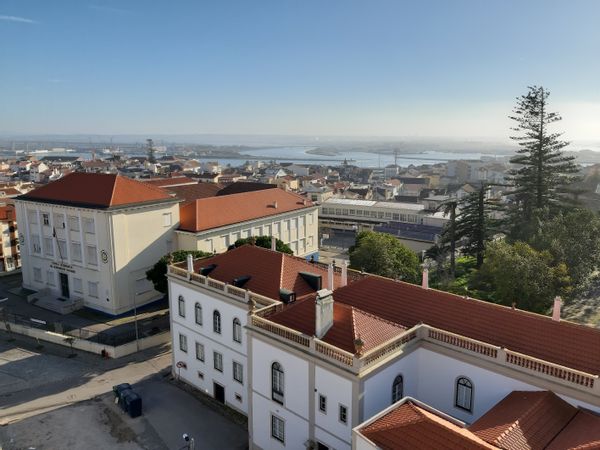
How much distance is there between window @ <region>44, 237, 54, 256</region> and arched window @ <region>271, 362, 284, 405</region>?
36241 millimetres

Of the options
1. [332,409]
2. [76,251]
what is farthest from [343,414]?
[76,251]

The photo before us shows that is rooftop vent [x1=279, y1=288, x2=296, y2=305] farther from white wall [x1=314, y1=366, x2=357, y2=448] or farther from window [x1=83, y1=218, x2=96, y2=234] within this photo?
window [x1=83, y1=218, x2=96, y2=234]

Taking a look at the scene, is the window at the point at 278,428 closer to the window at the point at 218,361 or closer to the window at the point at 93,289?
the window at the point at 218,361

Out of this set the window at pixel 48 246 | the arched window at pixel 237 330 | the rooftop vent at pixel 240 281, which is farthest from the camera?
the window at pixel 48 246

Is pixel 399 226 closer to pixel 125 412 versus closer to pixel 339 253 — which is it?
pixel 339 253

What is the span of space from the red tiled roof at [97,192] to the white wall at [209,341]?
640 inches

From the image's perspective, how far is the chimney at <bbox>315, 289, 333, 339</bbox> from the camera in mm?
20375

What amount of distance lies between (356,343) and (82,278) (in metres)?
36.9

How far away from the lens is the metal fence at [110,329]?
129 ft

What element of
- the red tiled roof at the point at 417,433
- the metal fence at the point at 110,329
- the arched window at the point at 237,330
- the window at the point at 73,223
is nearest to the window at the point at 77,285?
the metal fence at the point at 110,329

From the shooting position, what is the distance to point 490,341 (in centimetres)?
2081

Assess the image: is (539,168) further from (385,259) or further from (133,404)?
(133,404)

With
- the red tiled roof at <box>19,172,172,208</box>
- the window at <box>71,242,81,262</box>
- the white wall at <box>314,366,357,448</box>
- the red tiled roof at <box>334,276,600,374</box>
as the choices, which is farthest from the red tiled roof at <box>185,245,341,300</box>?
the window at <box>71,242,81,262</box>

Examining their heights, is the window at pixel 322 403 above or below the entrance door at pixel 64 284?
above
